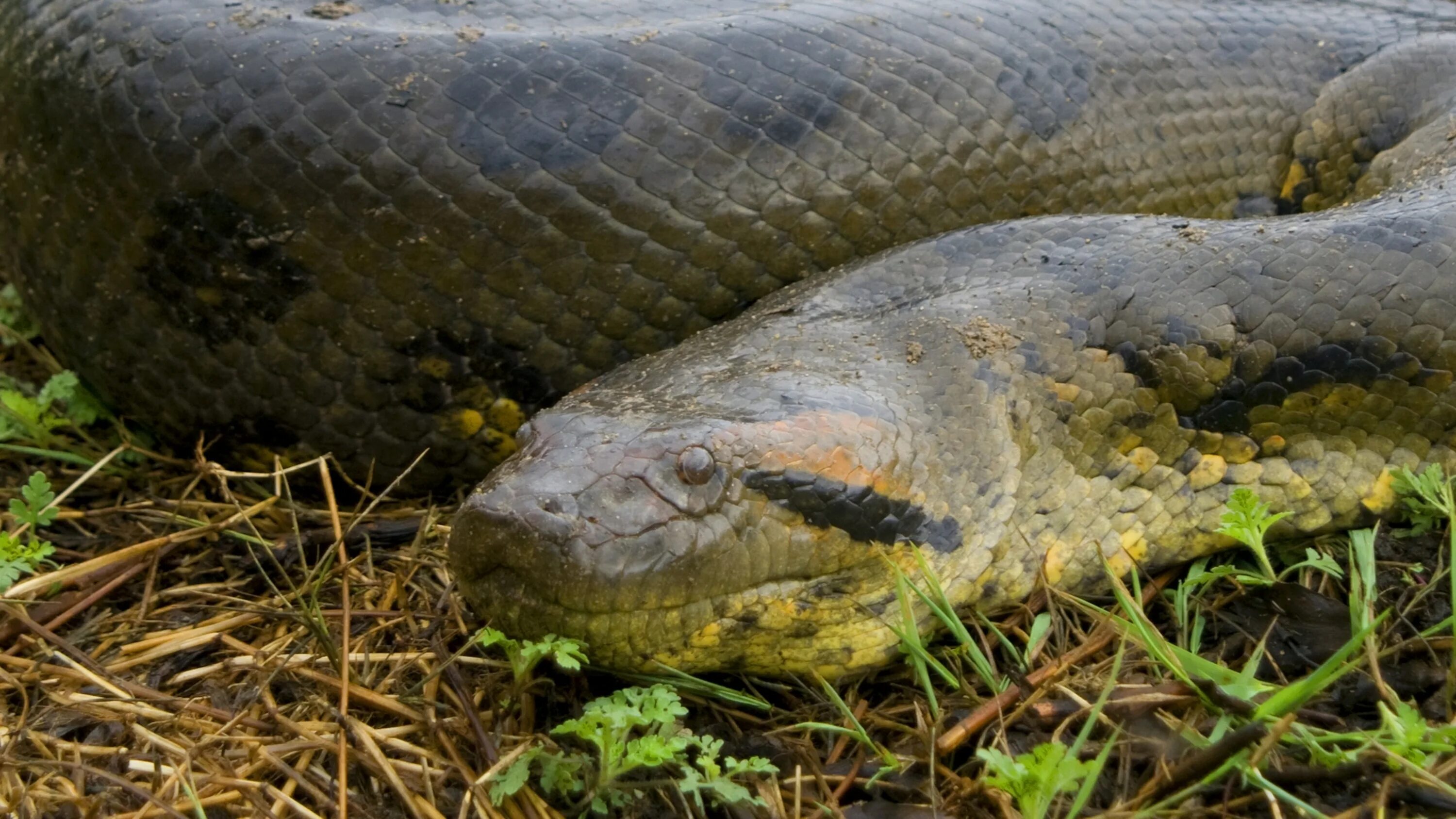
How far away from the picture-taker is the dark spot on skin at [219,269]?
3.15m

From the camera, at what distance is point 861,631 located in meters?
2.50

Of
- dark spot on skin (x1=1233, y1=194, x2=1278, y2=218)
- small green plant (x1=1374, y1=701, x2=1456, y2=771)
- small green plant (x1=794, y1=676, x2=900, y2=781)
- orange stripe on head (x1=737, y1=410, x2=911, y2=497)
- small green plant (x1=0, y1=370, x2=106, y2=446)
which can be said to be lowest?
small green plant (x1=0, y1=370, x2=106, y2=446)

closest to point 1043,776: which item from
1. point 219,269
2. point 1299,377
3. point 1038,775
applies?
point 1038,775

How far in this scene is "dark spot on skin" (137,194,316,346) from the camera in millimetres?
3148

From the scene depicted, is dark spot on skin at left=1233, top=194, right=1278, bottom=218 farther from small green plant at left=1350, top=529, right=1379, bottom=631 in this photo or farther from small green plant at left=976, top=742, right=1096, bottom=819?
small green plant at left=976, top=742, right=1096, bottom=819

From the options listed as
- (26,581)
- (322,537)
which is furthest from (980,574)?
(26,581)

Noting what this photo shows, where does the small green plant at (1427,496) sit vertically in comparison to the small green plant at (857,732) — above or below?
above

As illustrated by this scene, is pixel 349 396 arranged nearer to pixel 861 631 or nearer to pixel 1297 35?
pixel 861 631

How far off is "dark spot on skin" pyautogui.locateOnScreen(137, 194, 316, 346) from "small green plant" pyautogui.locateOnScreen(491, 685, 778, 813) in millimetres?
1561

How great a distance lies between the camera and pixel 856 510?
8.02 ft

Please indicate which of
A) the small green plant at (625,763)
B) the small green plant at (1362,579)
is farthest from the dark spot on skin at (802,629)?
the small green plant at (1362,579)

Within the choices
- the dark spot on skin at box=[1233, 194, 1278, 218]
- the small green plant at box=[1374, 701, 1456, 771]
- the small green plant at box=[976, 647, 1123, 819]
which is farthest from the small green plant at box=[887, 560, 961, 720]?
the dark spot on skin at box=[1233, 194, 1278, 218]

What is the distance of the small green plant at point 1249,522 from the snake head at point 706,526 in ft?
2.11

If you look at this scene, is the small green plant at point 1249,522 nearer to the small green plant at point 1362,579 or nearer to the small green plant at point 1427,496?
the small green plant at point 1362,579
